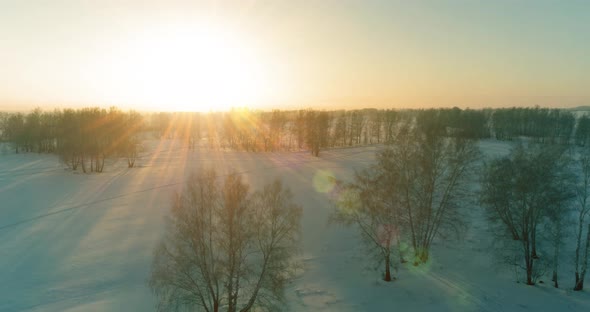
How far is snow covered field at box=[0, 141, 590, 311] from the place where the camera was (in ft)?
64.8

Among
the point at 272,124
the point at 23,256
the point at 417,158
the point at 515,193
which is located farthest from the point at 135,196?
the point at 272,124

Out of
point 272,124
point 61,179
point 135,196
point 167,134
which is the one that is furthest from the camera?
point 167,134

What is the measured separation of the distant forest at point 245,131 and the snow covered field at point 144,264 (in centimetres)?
1315

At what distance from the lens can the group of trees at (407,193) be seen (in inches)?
891

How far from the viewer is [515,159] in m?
24.2

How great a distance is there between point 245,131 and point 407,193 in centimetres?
7692

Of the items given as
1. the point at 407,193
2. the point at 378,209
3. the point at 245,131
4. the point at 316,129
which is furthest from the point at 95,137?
the point at 407,193

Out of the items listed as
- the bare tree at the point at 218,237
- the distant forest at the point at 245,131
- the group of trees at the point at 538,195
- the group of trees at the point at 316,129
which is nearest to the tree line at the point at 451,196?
the group of trees at the point at 538,195

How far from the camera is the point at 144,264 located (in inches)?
985

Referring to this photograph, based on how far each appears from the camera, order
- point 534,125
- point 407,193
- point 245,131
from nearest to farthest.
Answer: point 407,193, point 245,131, point 534,125

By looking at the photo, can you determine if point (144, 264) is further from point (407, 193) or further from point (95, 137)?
point (95, 137)

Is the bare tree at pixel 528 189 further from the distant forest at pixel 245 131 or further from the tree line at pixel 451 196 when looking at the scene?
the distant forest at pixel 245 131

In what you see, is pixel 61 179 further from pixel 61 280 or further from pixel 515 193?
pixel 515 193

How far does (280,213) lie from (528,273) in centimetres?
1816
